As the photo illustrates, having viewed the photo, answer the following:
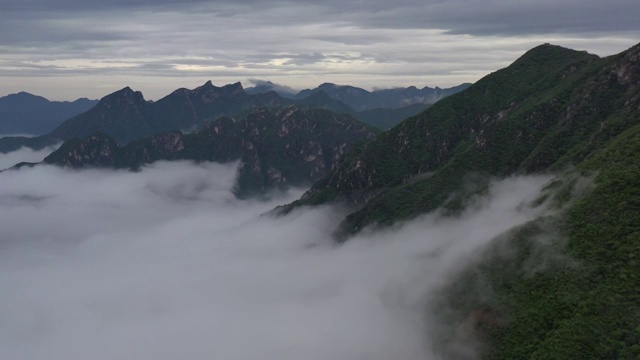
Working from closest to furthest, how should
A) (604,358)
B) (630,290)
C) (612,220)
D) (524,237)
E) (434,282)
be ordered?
(604,358) → (630,290) → (612,220) → (524,237) → (434,282)

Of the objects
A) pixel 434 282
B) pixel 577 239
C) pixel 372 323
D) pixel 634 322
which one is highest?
pixel 577 239

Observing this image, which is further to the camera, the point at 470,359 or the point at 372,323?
the point at 372,323

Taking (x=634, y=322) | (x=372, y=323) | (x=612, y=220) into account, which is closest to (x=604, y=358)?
(x=634, y=322)

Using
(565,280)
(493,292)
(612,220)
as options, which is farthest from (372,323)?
(612,220)

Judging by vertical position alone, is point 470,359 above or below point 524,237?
below

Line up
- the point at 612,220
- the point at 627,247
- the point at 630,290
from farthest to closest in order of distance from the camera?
the point at 612,220 < the point at 627,247 < the point at 630,290

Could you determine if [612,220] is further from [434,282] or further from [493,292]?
[434,282]

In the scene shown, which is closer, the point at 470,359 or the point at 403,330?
the point at 470,359

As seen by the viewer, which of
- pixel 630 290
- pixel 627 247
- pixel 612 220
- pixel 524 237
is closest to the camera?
pixel 630 290

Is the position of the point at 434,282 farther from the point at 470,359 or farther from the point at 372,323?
the point at 470,359
